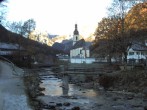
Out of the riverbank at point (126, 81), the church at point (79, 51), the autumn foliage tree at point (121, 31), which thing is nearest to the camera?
the riverbank at point (126, 81)

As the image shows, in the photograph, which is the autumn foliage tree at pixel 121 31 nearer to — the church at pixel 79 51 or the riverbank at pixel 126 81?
the riverbank at pixel 126 81

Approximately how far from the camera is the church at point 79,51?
130750 mm

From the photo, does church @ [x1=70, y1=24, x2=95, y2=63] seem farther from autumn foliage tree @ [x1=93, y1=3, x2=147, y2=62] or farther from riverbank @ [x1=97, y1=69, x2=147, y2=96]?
riverbank @ [x1=97, y1=69, x2=147, y2=96]

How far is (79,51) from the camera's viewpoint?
520 ft

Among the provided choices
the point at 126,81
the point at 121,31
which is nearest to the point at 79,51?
the point at 121,31

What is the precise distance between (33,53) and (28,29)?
833 cm

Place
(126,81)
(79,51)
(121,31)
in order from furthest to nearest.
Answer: (79,51) < (121,31) < (126,81)

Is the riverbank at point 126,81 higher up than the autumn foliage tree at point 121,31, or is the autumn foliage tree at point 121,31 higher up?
the autumn foliage tree at point 121,31

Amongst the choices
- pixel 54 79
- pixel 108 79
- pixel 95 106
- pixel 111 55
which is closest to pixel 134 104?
pixel 95 106

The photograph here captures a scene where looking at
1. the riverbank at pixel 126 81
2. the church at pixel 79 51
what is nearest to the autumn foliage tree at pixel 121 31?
the riverbank at pixel 126 81

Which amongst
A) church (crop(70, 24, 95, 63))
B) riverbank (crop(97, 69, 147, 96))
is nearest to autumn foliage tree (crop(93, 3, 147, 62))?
riverbank (crop(97, 69, 147, 96))

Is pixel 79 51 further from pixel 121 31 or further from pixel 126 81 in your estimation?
pixel 126 81

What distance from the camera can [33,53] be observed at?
88000mm

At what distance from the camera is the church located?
429ft
